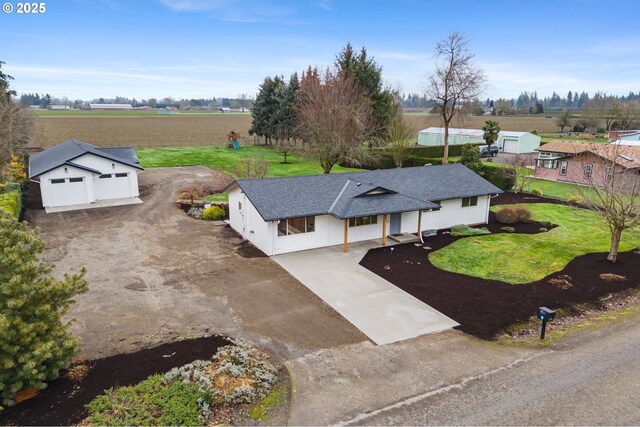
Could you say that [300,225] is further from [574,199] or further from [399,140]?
[399,140]

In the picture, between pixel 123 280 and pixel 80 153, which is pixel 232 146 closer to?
pixel 80 153

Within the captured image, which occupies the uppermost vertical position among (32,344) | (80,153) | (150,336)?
(80,153)

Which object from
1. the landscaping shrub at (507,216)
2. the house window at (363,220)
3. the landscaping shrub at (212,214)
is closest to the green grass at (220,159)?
the landscaping shrub at (212,214)

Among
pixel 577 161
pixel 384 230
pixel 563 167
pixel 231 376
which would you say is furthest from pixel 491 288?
pixel 563 167

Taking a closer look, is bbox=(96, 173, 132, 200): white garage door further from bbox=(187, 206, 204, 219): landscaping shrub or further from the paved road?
the paved road

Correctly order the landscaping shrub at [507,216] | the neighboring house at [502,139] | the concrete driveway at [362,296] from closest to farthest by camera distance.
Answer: the concrete driveway at [362,296] < the landscaping shrub at [507,216] < the neighboring house at [502,139]

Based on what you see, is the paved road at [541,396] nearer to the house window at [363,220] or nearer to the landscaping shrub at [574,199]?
the house window at [363,220]

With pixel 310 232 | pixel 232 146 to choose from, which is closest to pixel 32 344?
pixel 310 232
